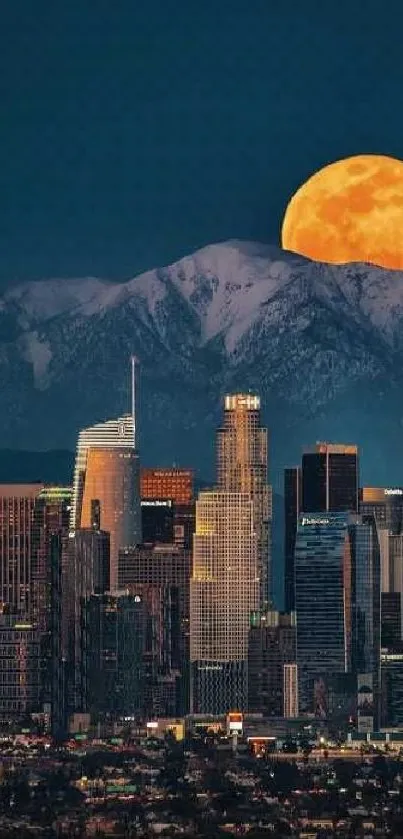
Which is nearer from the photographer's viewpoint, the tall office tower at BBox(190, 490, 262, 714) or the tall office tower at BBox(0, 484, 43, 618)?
the tall office tower at BBox(190, 490, 262, 714)

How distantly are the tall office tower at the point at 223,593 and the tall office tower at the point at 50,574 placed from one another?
2.60 m

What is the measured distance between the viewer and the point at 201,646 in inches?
5399

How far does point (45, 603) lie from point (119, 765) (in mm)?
13461

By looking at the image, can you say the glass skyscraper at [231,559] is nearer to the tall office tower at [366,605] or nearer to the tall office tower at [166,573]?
the tall office tower at [166,573]

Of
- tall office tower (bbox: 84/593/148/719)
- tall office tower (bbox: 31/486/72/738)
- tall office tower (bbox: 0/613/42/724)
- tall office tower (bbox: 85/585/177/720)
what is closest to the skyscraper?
tall office tower (bbox: 85/585/177/720)

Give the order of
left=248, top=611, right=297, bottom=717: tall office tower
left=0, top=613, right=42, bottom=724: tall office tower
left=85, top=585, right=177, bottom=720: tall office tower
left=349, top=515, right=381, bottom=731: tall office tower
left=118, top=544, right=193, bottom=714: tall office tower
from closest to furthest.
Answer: left=85, top=585, right=177, bottom=720: tall office tower → left=248, top=611, right=297, bottom=717: tall office tower → left=349, top=515, right=381, bottom=731: tall office tower → left=0, top=613, right=42, bottom=724: tall office tower → left=118, top=544, right=193, bottom=714: tall office tower

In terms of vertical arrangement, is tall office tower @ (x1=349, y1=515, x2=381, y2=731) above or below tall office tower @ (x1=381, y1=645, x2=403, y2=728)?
above

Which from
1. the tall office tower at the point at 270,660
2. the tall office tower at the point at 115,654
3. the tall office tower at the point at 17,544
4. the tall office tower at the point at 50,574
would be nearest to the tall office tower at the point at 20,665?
the tall office tower at the point at 50,574

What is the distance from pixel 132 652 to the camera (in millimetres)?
137750

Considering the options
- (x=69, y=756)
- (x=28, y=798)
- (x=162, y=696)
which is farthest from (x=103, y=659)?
(x=28, y=798)

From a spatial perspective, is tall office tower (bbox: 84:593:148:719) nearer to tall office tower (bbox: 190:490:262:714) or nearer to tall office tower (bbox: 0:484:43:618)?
tall office tower (bbox: 190:490:262:714)

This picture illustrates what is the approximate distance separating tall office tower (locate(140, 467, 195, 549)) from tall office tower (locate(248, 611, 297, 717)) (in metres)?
2.19

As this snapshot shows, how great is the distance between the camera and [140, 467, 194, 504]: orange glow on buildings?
138 meters

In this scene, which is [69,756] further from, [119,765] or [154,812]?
[154,812]
